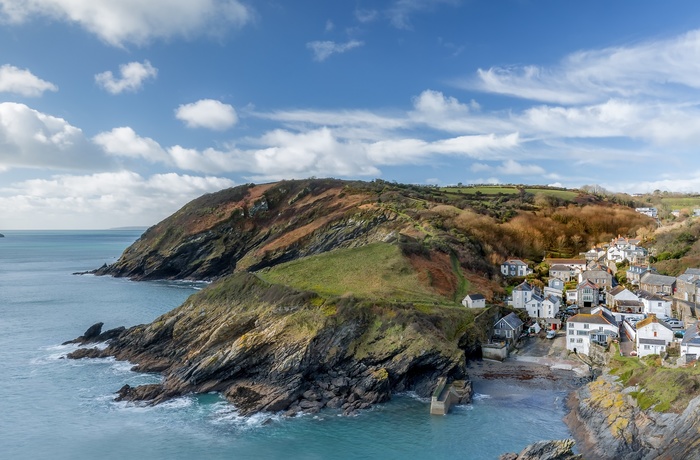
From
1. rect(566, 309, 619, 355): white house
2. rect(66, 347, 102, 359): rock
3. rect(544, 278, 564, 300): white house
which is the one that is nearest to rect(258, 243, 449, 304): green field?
rect(566, 309, 619, 355): white house

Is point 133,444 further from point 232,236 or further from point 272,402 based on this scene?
point 232,236

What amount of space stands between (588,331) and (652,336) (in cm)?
724

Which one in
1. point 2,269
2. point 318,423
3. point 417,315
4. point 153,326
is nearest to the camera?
point 318,423

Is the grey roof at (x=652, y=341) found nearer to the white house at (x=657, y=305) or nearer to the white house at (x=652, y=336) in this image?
the white house at (x=652, y=336)

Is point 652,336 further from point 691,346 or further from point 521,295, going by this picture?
point 521,295

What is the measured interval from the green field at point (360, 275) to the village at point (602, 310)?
24.4 ft

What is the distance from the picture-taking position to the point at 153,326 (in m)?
57.6

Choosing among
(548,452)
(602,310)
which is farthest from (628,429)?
(602,310)

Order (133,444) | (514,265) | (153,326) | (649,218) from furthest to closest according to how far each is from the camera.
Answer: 1. (649,218)
2. (514,265)
3. (153,326)
4. (133,444)

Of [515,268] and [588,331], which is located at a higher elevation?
[515,268]

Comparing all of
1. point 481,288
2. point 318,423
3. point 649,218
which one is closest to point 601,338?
point 481,288

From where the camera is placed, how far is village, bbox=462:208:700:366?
44.4 meters

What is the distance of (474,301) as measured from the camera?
57.7m

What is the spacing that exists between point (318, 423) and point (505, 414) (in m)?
14.8
